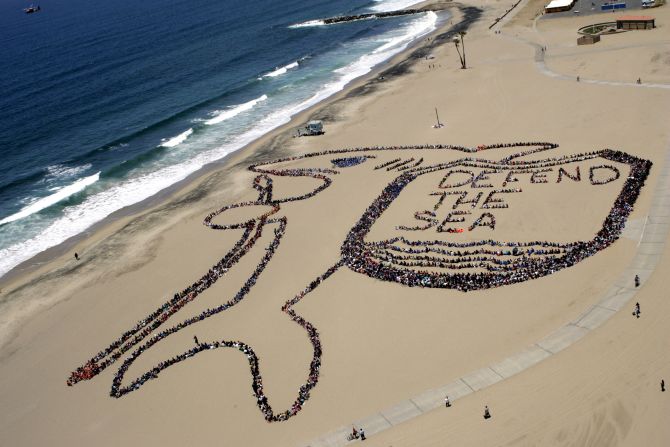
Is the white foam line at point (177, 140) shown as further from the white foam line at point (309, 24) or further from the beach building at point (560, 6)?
the white foam line at point (309, 24)

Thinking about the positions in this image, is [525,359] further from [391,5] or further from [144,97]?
[391,5]

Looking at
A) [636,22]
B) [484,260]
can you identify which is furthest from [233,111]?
[636,22]

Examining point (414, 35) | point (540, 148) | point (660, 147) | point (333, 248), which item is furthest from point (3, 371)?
point (414, 35)

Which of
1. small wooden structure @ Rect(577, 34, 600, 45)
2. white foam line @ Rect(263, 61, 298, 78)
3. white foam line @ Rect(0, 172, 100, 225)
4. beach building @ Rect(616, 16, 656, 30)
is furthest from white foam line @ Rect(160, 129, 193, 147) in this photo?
beach building @ Rect(616, 16, 656, 30)

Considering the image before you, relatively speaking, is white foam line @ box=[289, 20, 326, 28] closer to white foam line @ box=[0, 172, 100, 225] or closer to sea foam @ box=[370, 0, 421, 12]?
sea foam @ box=[370, 0, 421, 12]

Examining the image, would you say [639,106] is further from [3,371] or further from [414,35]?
[414,35]

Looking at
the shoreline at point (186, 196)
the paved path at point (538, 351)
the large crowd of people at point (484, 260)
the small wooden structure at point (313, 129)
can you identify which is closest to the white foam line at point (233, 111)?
the shoreline at point (186, 196)
